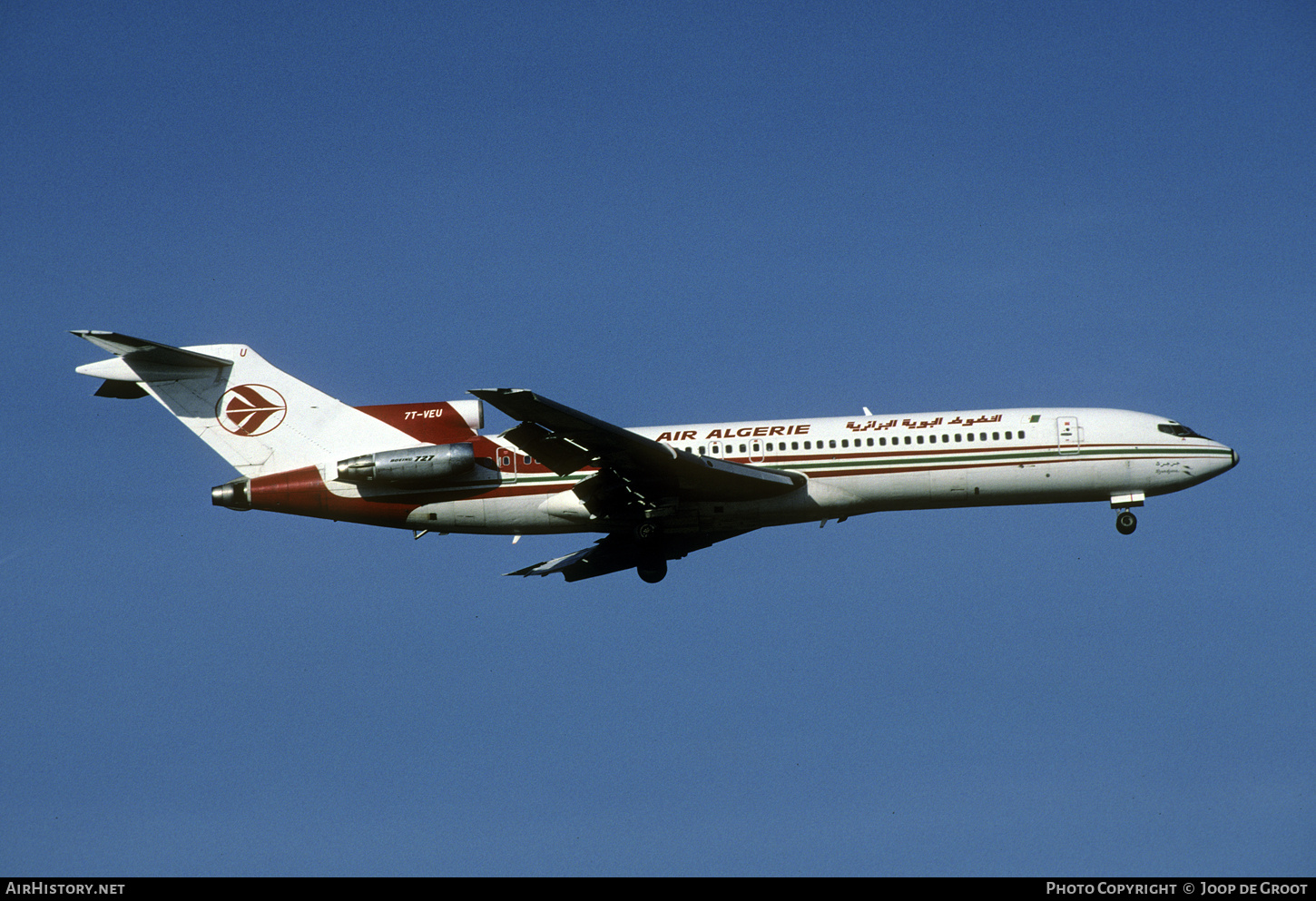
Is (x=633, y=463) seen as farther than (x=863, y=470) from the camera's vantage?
No

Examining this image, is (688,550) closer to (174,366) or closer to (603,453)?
(603,453)

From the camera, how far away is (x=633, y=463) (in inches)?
1419

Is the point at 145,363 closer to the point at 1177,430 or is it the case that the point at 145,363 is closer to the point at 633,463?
the point at 633,463

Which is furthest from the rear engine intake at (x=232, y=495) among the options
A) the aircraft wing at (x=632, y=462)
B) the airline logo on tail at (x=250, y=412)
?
the aircraft wing at (x=632, y=462)

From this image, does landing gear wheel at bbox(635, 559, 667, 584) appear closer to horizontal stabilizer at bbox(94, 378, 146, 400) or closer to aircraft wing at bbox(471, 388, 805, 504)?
aircraft wing at bbox(471, 388, 805, 504)

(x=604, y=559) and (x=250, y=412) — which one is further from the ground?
(x=250, y=412)

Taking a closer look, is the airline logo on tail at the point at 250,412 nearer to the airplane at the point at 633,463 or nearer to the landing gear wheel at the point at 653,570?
the airplane at the point at 633,463

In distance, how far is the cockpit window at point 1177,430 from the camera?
3919cm

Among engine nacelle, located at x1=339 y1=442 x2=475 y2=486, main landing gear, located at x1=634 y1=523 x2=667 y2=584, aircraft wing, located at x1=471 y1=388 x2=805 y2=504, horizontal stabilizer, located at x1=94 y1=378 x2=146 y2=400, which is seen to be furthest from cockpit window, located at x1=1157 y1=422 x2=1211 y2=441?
horizontal stabilizer, located at x1=94 y1=378 x2=146 y2=400

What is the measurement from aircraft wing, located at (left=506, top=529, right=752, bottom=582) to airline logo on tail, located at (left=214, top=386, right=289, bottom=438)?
8.19 meters

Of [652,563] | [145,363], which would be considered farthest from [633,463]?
[145,363]

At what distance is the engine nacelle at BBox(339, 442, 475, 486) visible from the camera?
36.9m

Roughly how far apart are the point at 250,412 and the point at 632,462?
11398 millimetres
